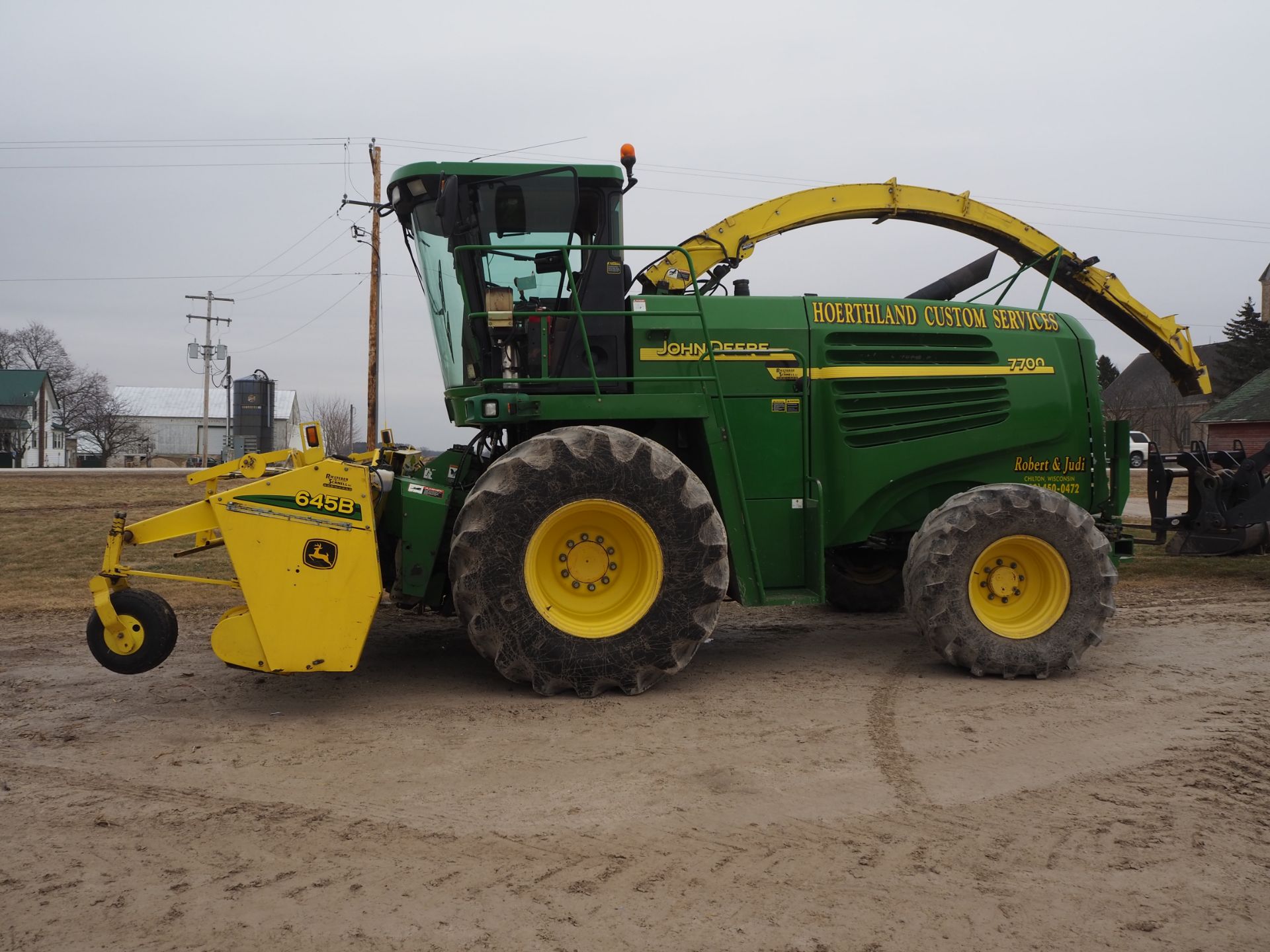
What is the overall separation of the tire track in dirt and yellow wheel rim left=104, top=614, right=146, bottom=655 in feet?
12.8

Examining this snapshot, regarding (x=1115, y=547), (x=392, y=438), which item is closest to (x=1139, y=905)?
(x=1115, y=547)

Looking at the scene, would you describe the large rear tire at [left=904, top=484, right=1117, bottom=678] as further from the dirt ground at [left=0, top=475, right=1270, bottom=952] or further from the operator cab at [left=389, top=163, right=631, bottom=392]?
the operator cab at [left=389, top=163, right=631, bottom=392]

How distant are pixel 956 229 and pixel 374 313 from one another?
1805 cm

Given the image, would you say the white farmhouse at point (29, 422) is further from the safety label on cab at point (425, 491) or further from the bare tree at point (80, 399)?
the safety label on cab at point (425, 491)

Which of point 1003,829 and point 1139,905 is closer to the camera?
point 1139,905

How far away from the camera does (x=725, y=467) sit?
248 inches

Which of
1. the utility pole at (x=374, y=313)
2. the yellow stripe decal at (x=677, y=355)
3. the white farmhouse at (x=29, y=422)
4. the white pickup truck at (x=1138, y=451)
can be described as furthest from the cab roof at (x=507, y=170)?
the white farmhouse at (x=29, y=422)

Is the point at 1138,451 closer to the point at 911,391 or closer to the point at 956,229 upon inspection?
the point at 956,229

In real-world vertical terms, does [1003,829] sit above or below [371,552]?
below

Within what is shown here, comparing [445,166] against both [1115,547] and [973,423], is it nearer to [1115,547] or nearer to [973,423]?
[973,423]

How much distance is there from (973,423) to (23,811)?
5.99 meters

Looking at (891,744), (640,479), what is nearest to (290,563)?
(640,479)

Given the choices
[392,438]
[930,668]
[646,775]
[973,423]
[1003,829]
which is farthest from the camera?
[392,438]

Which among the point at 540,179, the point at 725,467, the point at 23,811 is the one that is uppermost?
the point at 540,179
